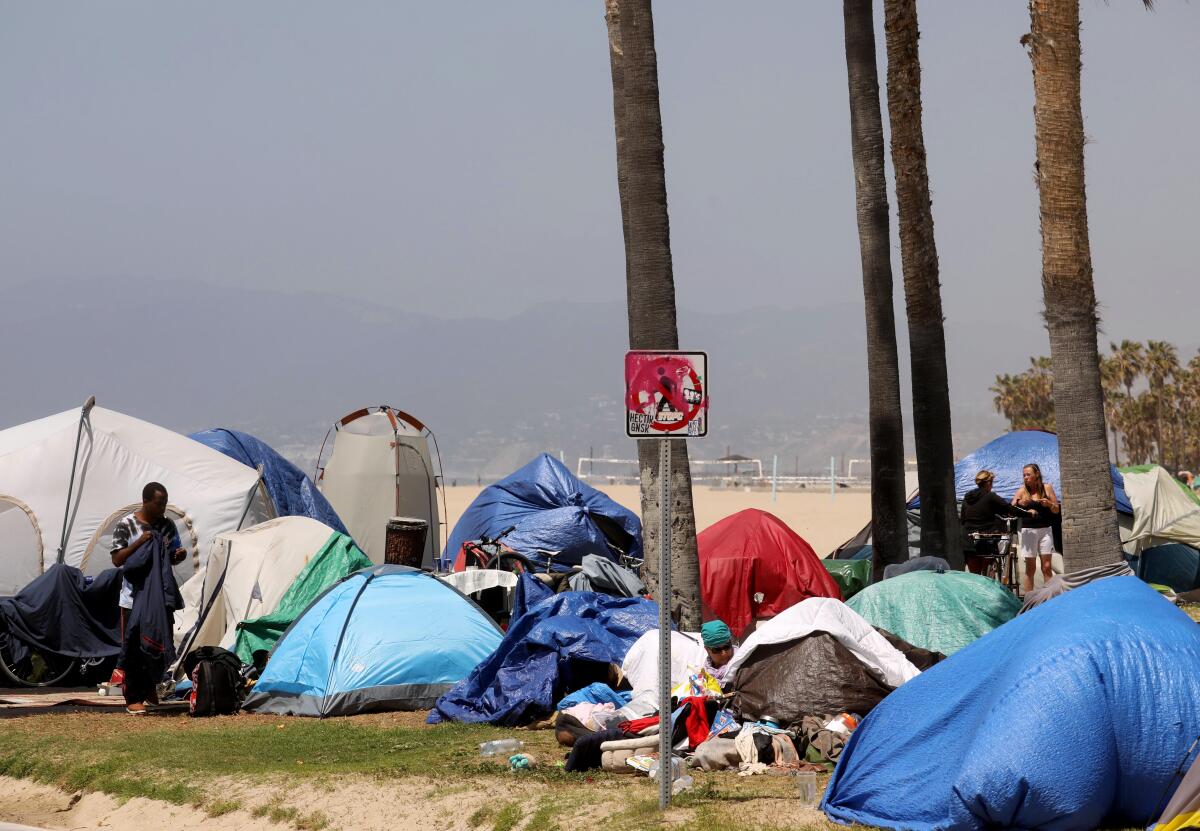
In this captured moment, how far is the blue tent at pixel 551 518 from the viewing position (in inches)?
834

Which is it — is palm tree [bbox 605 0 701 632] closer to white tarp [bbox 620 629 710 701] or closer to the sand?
white tarp [bbox 620 629 710 701]

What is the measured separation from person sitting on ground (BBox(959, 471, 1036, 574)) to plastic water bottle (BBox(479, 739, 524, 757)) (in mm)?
9736

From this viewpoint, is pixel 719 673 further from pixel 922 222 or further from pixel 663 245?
pixel 922 222

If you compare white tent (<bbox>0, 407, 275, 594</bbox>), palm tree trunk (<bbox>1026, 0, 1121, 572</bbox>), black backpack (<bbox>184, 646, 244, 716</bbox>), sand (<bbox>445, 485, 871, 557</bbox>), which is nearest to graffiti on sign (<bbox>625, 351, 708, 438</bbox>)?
palm tree trunk (<bbox>1026, 0, 1121, 572</bbox>)

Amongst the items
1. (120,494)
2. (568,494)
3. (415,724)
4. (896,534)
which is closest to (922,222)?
(896,534)

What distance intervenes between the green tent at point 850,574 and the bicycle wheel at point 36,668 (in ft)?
30.5

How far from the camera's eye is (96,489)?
17.6 metres

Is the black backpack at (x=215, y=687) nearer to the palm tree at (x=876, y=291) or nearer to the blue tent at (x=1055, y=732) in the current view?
the blue tent at (x=1055, y=732)

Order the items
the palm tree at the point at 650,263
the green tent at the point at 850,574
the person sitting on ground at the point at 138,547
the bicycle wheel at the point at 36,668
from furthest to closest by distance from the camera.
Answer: the green tent at the point at 850,574, the bicycle wheel at the point at 36,668, the person sitting on ground at the point at 138,547, the palm tree at the point at 650,263

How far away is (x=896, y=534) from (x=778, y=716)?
26.6 ft

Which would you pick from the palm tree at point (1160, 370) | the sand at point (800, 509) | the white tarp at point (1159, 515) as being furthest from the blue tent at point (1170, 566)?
the palm tree at point (1160, 370)

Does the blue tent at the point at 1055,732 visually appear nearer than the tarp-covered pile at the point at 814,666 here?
Yes

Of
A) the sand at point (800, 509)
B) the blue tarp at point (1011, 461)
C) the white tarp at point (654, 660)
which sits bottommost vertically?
the white tarp at point (654, 660)

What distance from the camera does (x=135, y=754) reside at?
10914 millimetres
